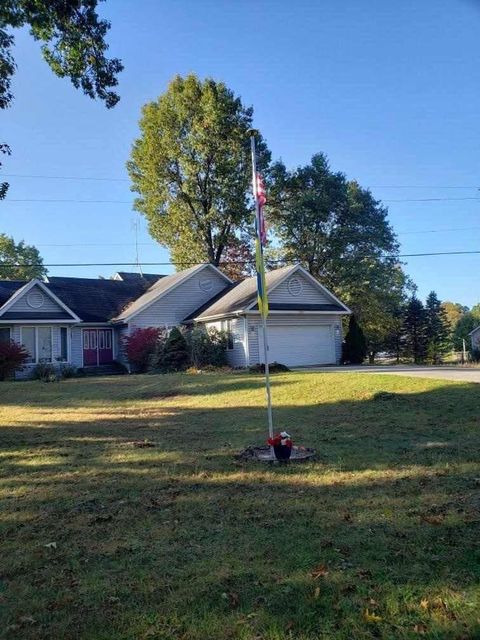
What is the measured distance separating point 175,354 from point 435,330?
22406 millimetres

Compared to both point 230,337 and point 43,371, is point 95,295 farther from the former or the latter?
point 230,337

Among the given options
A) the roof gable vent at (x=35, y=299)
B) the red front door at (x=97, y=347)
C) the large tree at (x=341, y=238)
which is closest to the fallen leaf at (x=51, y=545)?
the roof gable vent at (x=35, y=299)

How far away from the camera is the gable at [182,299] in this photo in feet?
97.0

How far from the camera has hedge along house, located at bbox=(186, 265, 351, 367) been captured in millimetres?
25562

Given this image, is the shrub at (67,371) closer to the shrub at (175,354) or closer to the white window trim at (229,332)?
the shrub at (175,354)

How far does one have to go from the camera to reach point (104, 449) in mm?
8359

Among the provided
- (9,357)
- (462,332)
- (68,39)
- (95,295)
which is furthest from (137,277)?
(462,332)

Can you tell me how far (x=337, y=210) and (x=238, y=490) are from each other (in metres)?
37.1

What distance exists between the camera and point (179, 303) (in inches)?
1210

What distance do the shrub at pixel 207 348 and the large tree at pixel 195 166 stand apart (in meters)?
13.7

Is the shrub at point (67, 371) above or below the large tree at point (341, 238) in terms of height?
below

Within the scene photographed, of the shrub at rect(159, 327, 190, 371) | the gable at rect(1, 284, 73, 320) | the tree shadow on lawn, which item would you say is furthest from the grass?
the gable at rect(1, 284, 73, 320)

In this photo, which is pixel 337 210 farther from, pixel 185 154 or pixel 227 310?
pixel 227 310

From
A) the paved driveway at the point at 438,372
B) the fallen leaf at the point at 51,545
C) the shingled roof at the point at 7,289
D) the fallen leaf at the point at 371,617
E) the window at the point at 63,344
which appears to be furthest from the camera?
the window at the point at 63,344
